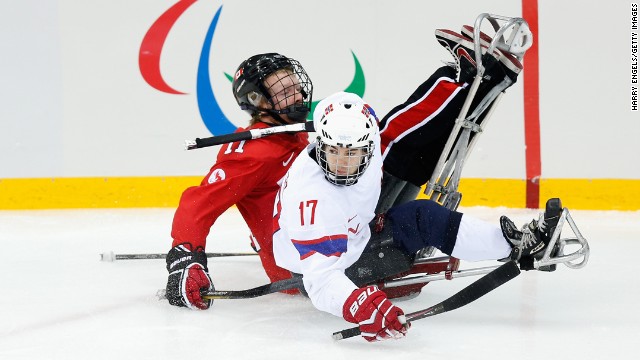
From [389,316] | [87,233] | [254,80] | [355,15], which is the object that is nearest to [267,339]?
[389,316]

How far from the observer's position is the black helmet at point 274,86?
2.86 metres

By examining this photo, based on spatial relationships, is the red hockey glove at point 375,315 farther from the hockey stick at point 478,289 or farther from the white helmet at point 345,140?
the white helmet at point 345,140

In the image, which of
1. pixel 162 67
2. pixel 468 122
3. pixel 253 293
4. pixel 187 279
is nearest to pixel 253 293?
pixel 253 293

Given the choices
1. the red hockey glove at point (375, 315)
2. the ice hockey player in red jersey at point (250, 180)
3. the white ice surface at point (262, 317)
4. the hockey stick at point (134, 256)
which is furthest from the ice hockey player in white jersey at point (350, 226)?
the hockey stick at point (134, 256)

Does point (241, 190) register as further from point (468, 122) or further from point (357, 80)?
point (357, 80)

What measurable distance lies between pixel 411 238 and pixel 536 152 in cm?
232

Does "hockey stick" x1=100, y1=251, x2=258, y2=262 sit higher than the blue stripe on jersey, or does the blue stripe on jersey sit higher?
the blue stripe on jersey

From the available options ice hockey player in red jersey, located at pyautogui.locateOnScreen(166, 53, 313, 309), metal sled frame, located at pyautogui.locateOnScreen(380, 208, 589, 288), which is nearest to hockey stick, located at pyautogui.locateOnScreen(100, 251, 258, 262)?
ice hockey player in red jersey, located at pyautogui.locateOnScreen(166, 53, 313, 309)

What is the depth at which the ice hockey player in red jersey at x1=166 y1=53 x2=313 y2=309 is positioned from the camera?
2688mm

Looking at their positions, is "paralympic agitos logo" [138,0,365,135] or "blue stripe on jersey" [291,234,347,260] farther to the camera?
"paralympic agitos logo" [138,0,365,135]

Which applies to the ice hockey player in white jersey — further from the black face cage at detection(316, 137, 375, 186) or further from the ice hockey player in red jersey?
the ice hockey player in red jersey

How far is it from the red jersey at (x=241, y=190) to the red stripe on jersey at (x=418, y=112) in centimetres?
35

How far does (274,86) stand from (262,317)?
2.64ft

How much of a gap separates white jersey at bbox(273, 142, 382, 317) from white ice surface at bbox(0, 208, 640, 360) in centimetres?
17
